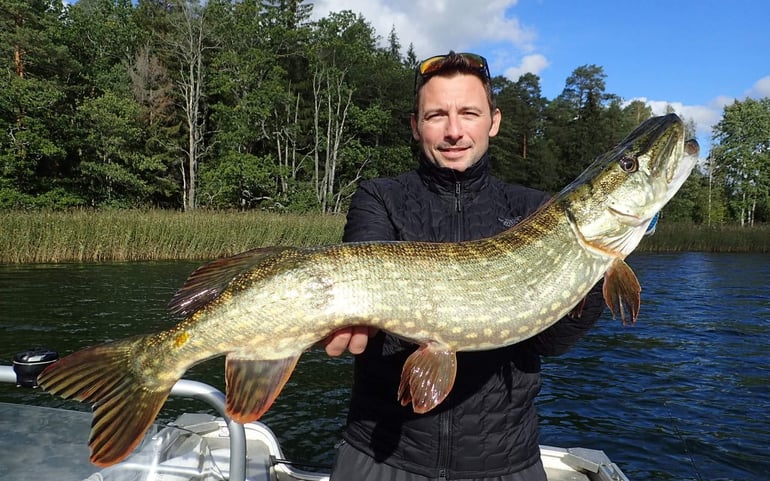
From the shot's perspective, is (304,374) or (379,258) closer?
(379,258)

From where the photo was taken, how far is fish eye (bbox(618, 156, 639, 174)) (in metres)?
2.16

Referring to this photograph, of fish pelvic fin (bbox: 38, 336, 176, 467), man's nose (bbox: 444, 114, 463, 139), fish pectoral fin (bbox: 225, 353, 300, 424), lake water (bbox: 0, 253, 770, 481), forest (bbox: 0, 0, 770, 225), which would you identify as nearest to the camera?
fish pelvic fin (bbox: 38, 336, 176, 467)

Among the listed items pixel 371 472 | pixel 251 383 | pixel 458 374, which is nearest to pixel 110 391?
pixel 251 383

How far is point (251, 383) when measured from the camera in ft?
6.12

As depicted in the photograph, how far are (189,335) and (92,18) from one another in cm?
3891

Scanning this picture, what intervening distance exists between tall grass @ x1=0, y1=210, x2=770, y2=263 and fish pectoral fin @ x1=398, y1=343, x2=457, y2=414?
16762 millimetres

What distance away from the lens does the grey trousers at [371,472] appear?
2.03 meters

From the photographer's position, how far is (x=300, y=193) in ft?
119

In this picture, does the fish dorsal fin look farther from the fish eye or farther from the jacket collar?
the fish eye

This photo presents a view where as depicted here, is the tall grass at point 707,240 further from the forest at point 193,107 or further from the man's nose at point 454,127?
the man's nose at point 454,127

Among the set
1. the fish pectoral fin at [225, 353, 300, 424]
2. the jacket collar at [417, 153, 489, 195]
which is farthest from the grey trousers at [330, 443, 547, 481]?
the jacket collar at [417, 153, 489, 195]

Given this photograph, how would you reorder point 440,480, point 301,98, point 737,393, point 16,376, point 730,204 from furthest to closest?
point 730,204
point 301,98
point 737,393
point 16,376
point 440,480

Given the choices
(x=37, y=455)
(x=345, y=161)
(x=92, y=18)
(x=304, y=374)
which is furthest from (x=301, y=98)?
(x=37, y=455)

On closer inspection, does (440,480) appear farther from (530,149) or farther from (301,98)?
(530,149)
